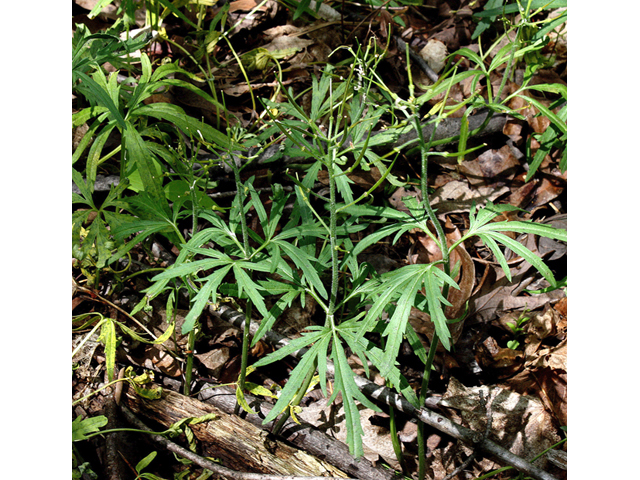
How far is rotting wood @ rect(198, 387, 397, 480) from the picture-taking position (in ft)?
5.68

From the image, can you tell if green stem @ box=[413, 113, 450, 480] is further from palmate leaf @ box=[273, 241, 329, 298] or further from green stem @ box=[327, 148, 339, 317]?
palmate leaf @ box=[273, 241, 329, 298]

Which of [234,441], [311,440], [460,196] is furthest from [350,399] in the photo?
[460,196]

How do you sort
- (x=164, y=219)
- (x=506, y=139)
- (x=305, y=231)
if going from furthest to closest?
(x=506, y=139)
(x=164, y=219)
(x=305, y=231)

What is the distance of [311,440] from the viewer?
181cm

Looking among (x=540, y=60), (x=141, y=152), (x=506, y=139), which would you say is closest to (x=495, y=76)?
(x=506, y=139)

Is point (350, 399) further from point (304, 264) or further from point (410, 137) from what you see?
point (410, 137)

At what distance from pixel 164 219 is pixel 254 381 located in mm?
781

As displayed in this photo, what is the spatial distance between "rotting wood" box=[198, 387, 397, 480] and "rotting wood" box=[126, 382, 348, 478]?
43 mm

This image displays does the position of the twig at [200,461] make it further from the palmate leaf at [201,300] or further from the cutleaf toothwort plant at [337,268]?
the palmate leaf at [201,300]

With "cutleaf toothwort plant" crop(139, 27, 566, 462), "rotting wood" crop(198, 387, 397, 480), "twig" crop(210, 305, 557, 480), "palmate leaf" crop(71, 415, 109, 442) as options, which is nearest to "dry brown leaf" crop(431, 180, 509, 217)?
"cutleaf toothwort plant" crop(139, 27, 566, 462)

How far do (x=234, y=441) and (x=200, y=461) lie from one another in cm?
14

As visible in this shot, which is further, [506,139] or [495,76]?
[495,76]

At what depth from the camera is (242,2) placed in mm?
3000

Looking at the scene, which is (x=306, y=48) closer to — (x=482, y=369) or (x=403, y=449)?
(x=482, y=369)
